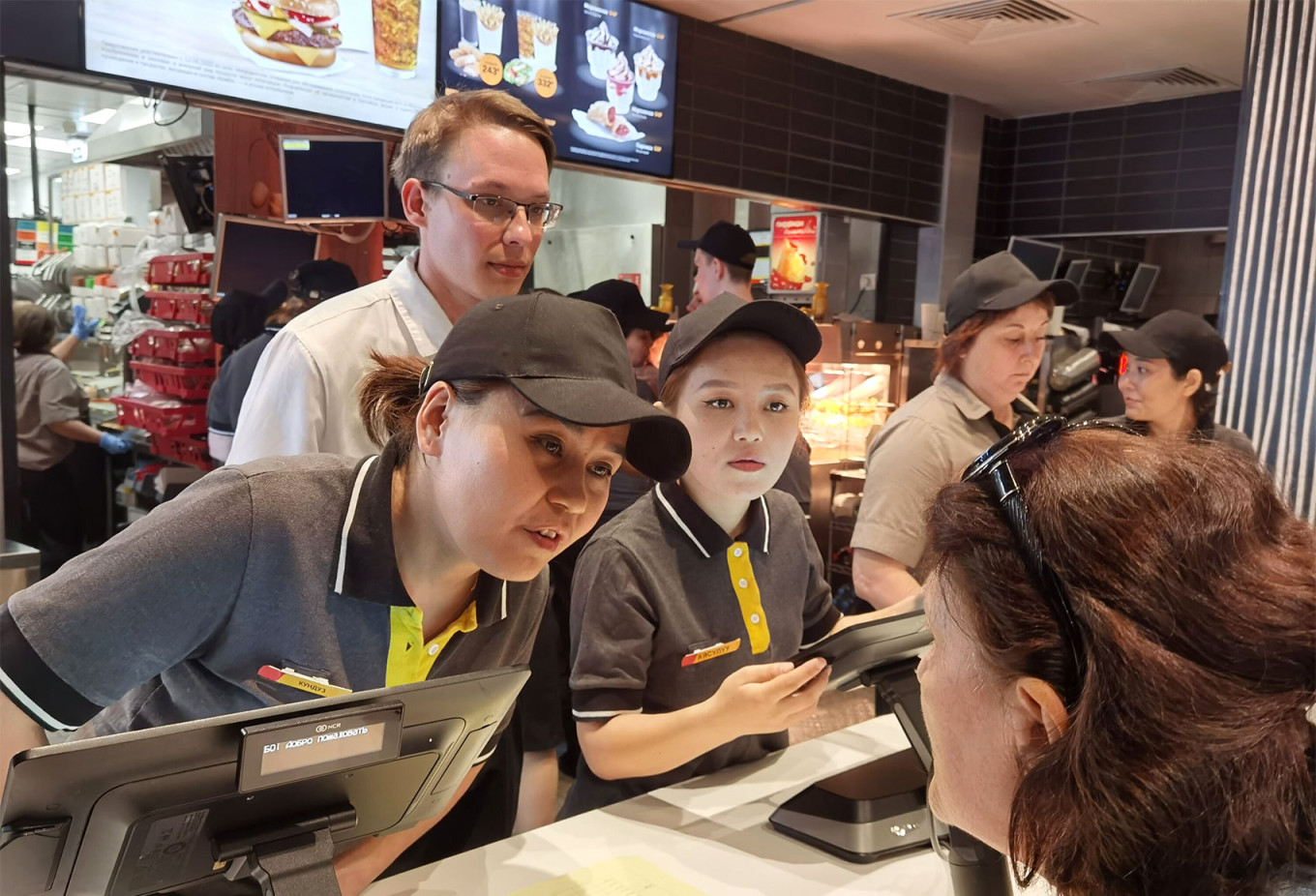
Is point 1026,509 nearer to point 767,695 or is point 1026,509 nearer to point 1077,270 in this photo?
point 767,695

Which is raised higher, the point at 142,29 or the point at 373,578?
the point at 142,29

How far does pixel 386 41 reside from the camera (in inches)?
167

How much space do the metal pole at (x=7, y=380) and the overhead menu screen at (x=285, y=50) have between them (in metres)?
0.42

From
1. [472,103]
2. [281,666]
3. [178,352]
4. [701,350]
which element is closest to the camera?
[281,666]

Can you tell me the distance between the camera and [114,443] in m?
4.56

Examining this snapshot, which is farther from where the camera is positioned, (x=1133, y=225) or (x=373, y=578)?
(x=1133, y=225)

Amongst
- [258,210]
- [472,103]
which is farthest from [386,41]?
[472,103]

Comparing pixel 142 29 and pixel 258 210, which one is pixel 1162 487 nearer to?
pixel 142 29

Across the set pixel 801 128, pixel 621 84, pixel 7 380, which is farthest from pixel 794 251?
pixel 7 380

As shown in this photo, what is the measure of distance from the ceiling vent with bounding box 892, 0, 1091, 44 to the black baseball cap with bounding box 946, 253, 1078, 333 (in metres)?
3.24

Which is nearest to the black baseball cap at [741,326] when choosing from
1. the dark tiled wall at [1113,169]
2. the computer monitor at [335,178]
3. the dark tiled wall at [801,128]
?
the computer monitor at [335,178]

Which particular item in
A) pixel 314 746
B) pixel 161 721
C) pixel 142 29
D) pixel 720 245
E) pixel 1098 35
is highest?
pixel 1098 35

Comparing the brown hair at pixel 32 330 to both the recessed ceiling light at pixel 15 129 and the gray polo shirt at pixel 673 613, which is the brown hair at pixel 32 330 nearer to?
the recessed ceiling light at pixel 15 129

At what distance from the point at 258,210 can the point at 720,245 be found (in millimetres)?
2111
